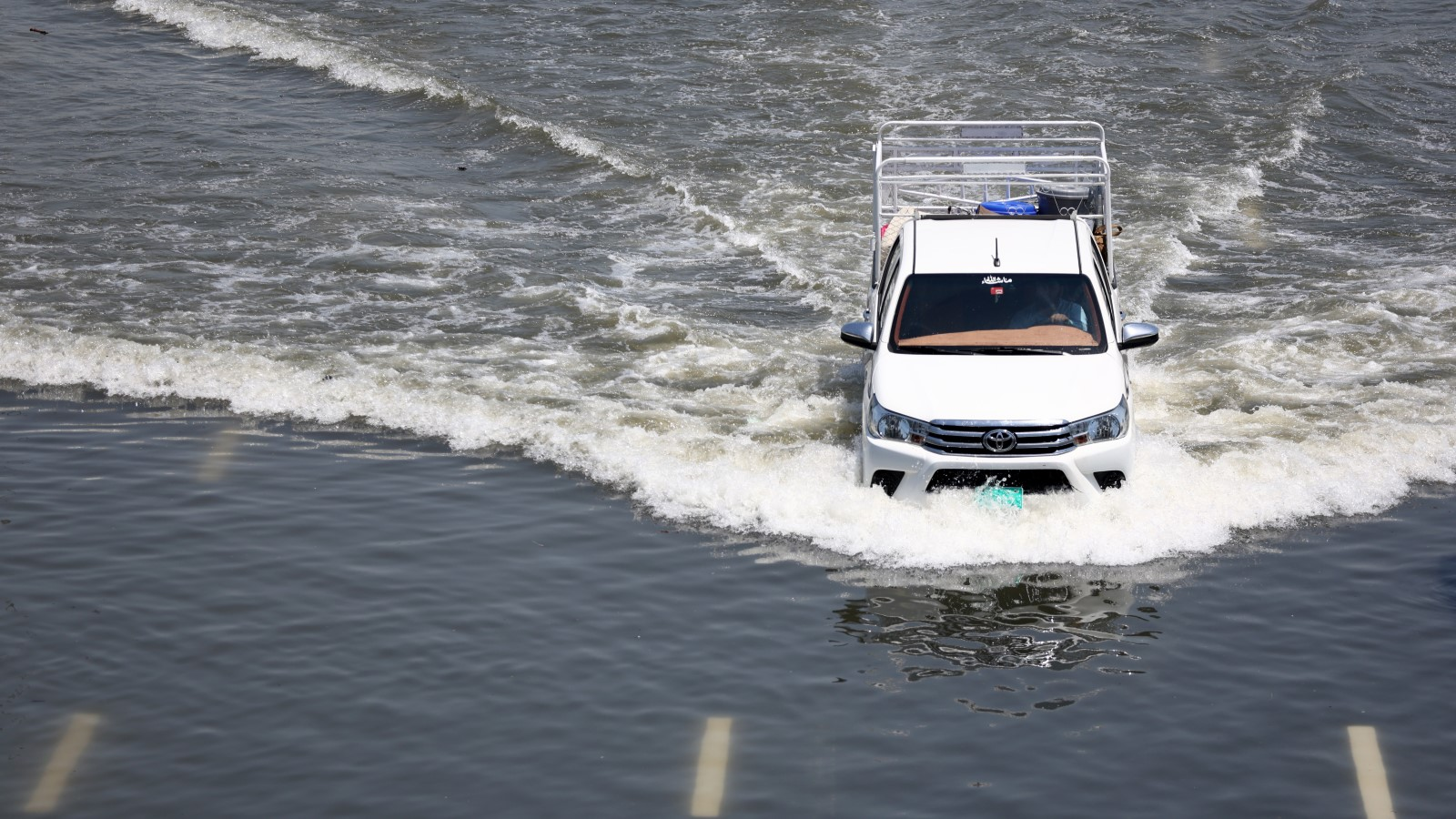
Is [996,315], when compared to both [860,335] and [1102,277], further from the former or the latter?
[1102,277]

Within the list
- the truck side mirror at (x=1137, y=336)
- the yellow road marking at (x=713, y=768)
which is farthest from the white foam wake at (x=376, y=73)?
the yellow road marking at (x=713, y=768)

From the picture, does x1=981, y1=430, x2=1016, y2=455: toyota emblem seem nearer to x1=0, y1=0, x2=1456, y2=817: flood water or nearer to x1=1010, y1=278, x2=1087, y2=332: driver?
x1=0, y1=0, x2=1456, y2=817: flood water

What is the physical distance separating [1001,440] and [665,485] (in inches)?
110

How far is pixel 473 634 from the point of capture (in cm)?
915

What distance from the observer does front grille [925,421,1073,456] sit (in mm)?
10055

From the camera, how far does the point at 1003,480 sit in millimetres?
10109

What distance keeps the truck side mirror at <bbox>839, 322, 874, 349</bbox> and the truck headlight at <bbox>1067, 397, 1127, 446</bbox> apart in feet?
5.54

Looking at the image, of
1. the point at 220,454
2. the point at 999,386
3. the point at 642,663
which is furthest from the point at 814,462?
the point at 220,454

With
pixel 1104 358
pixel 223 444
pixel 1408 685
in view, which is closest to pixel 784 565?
pixel 1104 358

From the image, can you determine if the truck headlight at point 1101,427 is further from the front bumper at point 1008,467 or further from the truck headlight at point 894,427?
the truck headlight at point 894,427

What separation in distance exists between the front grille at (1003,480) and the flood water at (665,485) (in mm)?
179

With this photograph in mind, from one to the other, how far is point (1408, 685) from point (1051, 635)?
192 centimetres

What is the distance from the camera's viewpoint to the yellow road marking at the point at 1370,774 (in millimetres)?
7195

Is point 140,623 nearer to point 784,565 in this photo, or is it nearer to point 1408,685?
point 784,565
